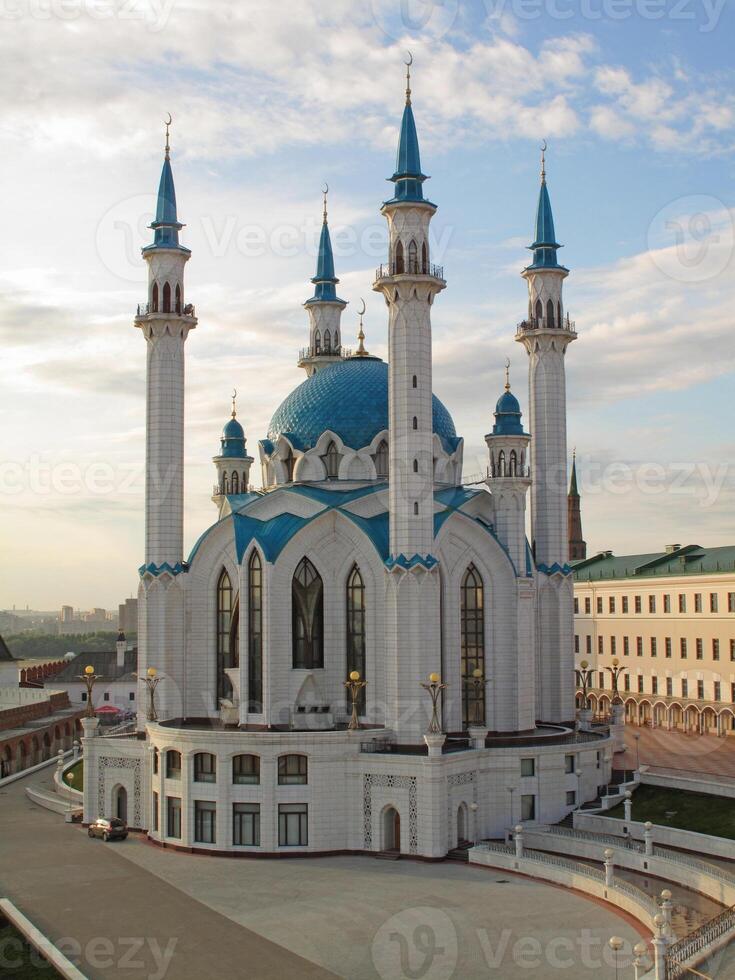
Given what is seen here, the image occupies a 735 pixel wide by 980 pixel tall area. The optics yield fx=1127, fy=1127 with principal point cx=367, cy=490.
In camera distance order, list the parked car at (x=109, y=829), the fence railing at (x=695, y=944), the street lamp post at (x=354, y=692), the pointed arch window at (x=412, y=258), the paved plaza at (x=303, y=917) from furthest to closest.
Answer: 1. the pointed arch window at (x=412, y=258)
2. the parked car at (x=109, y=829)
3. the street lamp post at (x=354, y=692)
4. the paved plaza at (x=303, y=917)
5. the fence railing at (x=695, y=944)

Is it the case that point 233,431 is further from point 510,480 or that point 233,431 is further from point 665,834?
point 665,834

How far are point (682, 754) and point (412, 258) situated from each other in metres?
26.7

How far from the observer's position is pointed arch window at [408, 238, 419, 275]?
139 feet

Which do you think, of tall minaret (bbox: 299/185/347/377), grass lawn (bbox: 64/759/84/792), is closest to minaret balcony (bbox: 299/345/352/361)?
tall minaret (bbox: 299/185/347/377)

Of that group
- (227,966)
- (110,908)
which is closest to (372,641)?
(110,908)

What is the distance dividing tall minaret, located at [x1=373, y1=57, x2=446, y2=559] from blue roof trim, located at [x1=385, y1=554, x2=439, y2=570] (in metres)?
0.16

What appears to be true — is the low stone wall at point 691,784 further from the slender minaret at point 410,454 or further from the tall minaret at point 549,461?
the slender minaret at point 410,454

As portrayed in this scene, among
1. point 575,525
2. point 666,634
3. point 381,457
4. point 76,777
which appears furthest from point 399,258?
point 575,525

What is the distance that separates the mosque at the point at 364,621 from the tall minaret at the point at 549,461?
0.33ft

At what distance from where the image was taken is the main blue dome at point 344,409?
48.1 metres

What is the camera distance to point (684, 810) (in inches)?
1567

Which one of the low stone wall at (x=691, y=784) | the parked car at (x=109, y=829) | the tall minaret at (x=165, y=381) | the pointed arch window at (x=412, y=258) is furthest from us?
the tall minaret at (x=165, y=381)

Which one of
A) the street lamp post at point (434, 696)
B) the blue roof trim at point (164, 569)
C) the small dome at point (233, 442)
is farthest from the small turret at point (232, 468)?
the street lamp post at point (434, 696)

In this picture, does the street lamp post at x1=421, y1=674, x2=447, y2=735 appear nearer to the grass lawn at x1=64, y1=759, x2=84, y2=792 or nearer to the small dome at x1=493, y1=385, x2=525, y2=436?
the small dome at x1=493, y1=385, x2=525, y2=436
